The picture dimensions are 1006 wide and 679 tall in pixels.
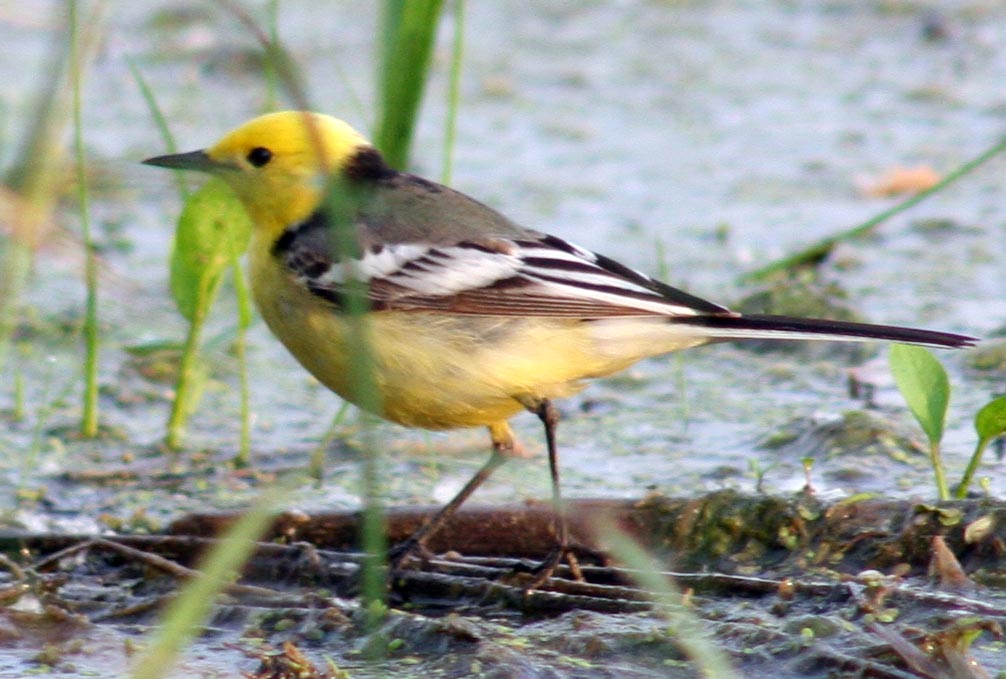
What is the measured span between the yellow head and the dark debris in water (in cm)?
97

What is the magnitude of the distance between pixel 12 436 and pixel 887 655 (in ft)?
11.2

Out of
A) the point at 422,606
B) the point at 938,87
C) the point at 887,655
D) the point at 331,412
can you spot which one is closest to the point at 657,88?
the point at 938,87

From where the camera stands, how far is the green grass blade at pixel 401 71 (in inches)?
129

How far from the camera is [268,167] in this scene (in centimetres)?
525

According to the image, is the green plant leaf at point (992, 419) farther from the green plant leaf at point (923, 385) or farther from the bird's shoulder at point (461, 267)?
the bird's shoulder at point (461, 267)

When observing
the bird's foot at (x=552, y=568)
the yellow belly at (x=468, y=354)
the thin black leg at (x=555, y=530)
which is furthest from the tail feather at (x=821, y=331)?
the bird's foot at (x=552, y=568)

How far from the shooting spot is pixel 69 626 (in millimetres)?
4410

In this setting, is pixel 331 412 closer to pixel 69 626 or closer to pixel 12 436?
pixel 12 436

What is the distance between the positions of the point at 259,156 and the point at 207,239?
32 cm

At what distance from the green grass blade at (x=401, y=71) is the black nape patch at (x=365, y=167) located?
183 cm

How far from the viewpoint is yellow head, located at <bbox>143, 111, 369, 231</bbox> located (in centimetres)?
523

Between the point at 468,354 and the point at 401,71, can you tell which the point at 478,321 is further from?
the point at 401,71

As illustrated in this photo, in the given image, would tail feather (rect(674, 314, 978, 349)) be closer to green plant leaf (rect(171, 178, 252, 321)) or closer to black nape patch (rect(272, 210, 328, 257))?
black nape patch (rect(272, 210, 328, 257))

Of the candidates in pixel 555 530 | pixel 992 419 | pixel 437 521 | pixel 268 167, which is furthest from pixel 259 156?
pixel 992 419
